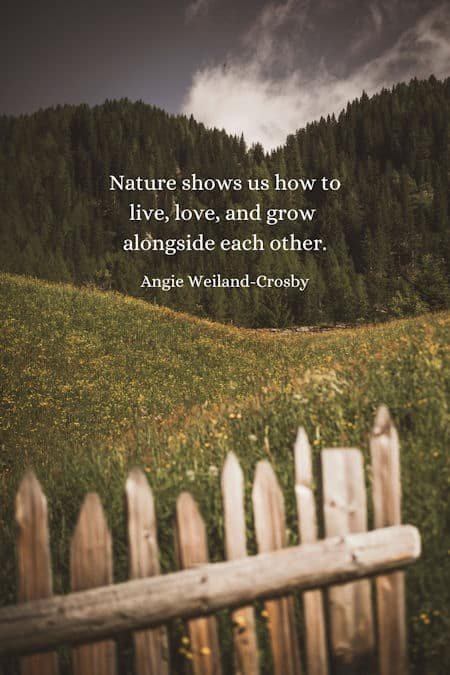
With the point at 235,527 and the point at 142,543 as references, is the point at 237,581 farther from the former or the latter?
the point at 142,543

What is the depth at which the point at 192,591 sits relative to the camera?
83.7 inches

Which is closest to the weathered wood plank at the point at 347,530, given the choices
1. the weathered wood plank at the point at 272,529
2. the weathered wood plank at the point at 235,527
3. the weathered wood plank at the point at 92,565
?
the weathered wood plank at the point at 272,529

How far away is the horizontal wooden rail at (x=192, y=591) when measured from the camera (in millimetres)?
2016

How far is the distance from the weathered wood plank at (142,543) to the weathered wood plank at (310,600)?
79 centimetres

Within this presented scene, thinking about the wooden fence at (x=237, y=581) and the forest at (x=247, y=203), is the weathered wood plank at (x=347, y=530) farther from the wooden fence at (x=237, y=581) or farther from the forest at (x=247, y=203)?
the forest at (x=247, y=203)

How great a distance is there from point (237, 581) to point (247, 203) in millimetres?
128764

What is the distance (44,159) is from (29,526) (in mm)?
157141

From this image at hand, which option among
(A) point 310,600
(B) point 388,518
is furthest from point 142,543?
(B) point 388,518

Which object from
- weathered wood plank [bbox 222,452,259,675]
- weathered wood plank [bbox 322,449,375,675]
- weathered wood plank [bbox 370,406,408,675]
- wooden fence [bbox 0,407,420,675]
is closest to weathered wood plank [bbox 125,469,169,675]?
wooden fence [bbox 0,407,420,675]

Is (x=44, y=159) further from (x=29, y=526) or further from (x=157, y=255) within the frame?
(x=29, y=526)

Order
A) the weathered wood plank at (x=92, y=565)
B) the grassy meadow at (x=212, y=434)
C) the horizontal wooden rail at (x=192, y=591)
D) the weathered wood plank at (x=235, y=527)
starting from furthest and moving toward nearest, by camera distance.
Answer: the grassy meadow at (x=212, y=434)
the weathered wood plank at (x=235, y=527)
the weathered wood plank at (x=92, y=565)
the horizontal wooden rail at (x=192, y=591)

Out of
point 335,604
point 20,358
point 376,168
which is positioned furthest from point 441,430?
point 376,168

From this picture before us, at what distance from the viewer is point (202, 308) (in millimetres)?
82812

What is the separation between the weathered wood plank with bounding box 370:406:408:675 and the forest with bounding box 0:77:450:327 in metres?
62.7
